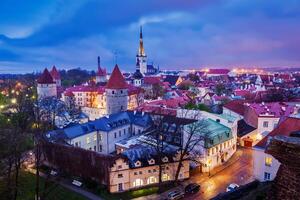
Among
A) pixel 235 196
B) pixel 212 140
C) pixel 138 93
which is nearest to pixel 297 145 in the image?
pixel 235 196

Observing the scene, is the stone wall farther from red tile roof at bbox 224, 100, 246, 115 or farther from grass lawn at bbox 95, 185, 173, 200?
red tile roof at bbox 224, 100, 246, 115

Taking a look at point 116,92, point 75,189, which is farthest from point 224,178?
point 116,92

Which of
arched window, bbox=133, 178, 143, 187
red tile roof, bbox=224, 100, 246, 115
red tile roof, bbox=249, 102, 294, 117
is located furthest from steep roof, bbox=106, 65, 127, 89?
arched window, bbox=133, 178, 143, 187

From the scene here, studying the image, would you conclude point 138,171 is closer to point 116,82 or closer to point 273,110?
point 273,110

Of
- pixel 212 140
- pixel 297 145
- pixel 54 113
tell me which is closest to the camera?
pixel 297 145

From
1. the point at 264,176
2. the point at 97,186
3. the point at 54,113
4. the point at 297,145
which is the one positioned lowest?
the point at 97,186

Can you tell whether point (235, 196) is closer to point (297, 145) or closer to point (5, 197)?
point (297, 145)
